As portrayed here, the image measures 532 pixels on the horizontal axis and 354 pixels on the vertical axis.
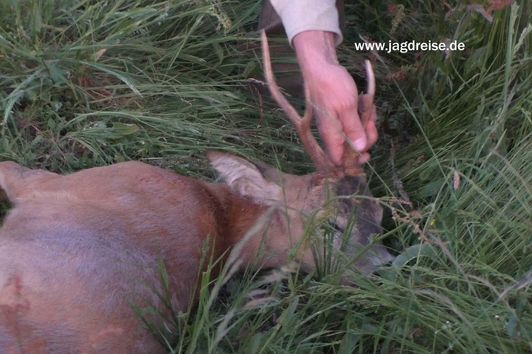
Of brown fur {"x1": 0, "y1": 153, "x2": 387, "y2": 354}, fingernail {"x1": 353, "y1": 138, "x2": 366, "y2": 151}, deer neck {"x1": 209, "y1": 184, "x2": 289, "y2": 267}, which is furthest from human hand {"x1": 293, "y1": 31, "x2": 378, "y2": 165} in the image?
deer neck {"x1": 209, "y1": 184, "x2": 289, "y2": 267}

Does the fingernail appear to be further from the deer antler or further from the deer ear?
the deer ear

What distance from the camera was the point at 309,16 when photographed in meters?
3.28

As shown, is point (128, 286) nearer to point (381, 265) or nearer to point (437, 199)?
point (381, 265)

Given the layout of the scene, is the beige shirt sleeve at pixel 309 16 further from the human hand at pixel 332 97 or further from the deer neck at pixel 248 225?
the deer neck at pixel 248 225

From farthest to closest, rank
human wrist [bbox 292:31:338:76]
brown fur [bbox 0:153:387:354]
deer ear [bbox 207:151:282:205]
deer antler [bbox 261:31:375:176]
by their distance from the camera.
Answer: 1. deer ear [bbox 207:151:282:205]
2. human wrist [bbox 292:31:338:76]
3. deer antler [bbox 261:31:375:176]
4. brown fur [bbox 0:153:387:354]

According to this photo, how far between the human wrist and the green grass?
14.1 inches

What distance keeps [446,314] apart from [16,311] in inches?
51.2

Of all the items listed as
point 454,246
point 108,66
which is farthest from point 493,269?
point 108,66

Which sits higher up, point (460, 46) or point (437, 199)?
point (460, 46)

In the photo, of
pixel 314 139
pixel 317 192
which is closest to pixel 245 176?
pixel 317 192

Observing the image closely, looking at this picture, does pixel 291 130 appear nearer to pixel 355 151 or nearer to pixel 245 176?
pixel 245 176

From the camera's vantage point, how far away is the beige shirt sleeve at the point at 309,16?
328 centimetres

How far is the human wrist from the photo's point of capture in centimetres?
320

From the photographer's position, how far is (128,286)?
9.11 feet
